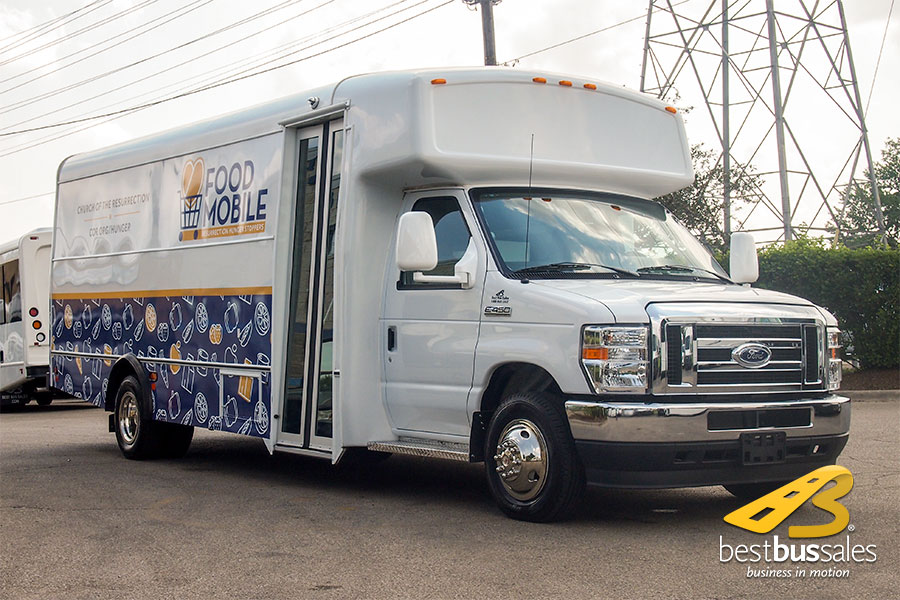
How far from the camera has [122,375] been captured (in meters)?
12.2

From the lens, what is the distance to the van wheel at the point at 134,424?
1173cm

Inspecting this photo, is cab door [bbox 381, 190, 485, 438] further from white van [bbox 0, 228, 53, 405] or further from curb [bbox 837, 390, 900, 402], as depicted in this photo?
white van [bbox 0, 228, 53, 405]

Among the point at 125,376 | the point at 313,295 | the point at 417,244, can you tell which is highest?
the point at 417,244

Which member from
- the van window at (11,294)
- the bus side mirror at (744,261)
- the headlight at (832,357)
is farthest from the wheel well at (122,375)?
the van window at (11,294)

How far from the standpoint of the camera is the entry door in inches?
367

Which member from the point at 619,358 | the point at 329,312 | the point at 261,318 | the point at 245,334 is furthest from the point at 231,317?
the point at 619,358

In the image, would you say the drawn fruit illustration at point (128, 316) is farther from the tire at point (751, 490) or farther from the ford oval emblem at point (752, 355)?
the ford oval emblem at point (752, 355)

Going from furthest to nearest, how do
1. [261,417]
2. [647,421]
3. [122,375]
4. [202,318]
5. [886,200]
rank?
[886,200], [122,375], [202,318], [261,417], [647,421]

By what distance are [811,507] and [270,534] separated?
358cm

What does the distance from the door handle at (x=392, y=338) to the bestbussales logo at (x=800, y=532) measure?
8.81ft

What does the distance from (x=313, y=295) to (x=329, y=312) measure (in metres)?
0.27

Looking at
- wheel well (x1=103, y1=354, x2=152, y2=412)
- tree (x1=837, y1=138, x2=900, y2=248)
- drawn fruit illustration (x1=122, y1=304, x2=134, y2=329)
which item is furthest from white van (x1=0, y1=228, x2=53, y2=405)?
tree (x1=837, y1=138, x2=900, y2=248)

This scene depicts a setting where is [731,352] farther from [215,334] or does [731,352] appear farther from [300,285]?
[215,334]

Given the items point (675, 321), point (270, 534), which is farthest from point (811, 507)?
point (270, 534)
